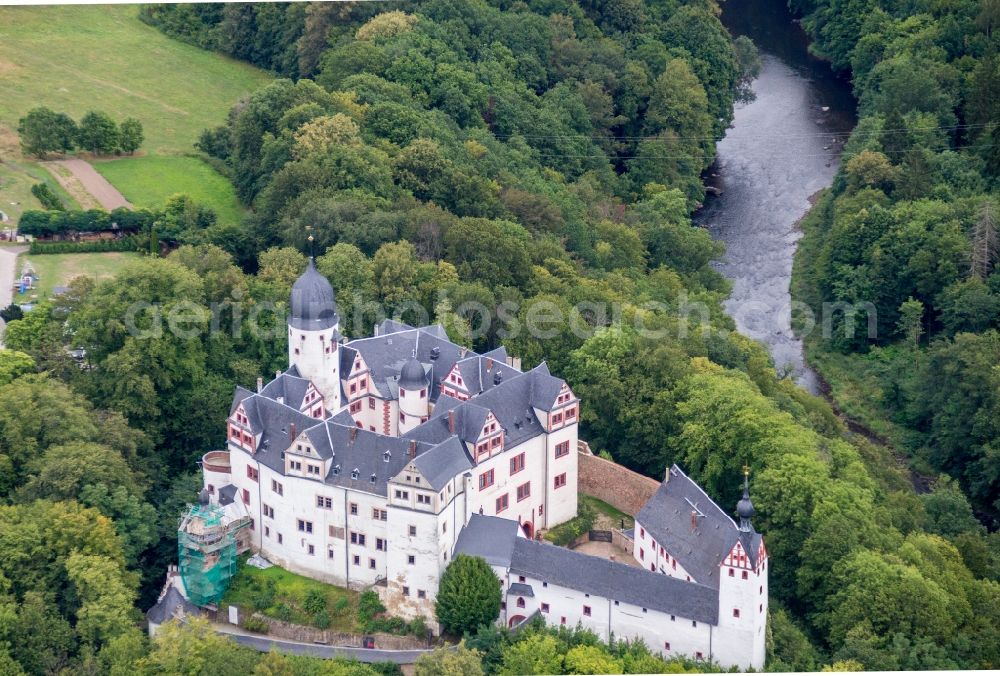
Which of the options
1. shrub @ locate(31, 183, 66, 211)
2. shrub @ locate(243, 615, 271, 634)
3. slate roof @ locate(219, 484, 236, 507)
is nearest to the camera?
shrub @ locate(243, 615, 271, 634)

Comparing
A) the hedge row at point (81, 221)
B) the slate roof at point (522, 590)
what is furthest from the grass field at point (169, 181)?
the slate roof at point (522, 590)

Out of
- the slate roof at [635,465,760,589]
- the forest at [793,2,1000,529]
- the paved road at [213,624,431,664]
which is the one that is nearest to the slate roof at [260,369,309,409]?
the paved road at [213,624,431,664]

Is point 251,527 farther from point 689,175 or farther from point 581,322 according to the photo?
point 689,175

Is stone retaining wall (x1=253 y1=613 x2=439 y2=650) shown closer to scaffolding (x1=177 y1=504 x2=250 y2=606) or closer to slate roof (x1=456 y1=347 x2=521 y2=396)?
scaffolding (x1=177 y1=504 x2=250 y2=606)

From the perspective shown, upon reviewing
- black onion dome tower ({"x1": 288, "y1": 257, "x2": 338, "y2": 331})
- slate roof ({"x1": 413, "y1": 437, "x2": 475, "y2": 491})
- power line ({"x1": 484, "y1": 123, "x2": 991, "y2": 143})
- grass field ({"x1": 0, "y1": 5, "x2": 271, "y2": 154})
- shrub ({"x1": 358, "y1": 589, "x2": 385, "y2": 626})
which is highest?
black onion dome tower ({"x1": 288, "y1": 257, "x2": 338, "y2": 331})

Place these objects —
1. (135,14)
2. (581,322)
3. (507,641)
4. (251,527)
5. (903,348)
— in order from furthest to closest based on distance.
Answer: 1. (135,14)
2. (903,348)
3. (581,322)
4. (251,527)
5. (507,641)

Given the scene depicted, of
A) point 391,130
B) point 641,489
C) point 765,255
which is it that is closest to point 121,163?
point 391,130
